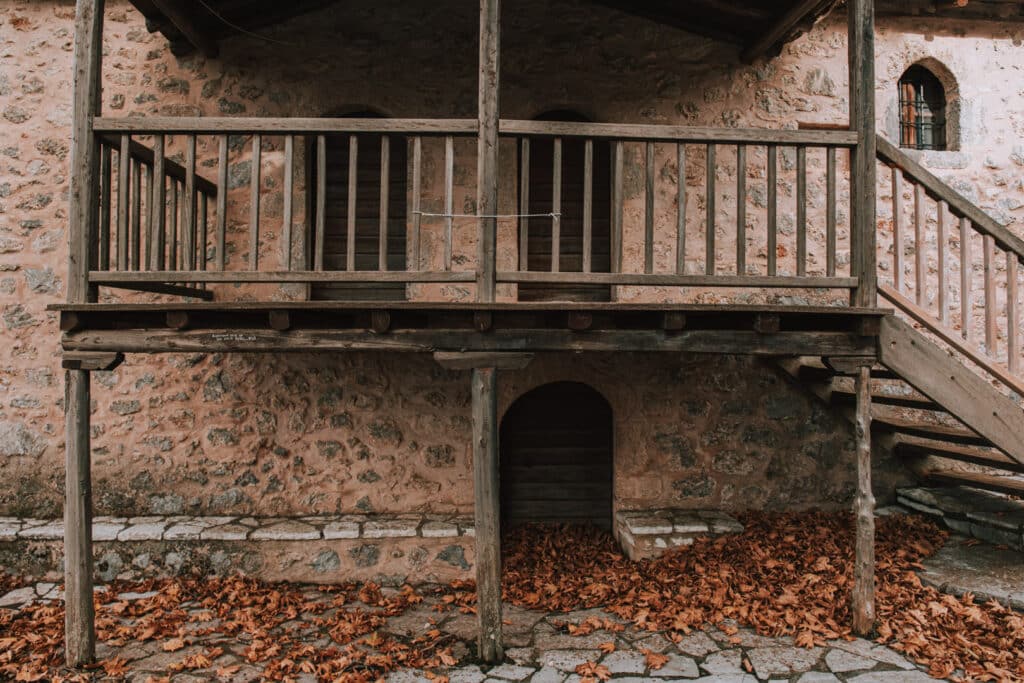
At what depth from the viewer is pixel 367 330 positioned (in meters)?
4.18

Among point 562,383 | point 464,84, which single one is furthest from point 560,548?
point 464,84

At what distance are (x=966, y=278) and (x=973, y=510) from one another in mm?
2411

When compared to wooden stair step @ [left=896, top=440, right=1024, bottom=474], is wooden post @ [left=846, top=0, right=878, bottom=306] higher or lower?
higher

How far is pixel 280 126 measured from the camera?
13.6 feet

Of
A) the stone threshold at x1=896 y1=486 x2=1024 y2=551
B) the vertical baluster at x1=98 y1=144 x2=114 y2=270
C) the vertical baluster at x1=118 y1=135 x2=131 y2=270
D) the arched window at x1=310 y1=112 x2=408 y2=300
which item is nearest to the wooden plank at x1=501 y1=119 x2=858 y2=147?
the arched window at x1=310 y1=112 x2=408 y2=300

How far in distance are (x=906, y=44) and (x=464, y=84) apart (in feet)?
15.0

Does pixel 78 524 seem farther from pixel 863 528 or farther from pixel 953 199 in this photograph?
pixel 953 199

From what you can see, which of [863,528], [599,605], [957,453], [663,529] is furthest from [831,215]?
[599,605]

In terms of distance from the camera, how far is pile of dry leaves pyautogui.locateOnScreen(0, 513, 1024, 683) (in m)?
3.99

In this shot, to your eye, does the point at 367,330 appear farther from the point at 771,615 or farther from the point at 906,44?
the point at 906,44

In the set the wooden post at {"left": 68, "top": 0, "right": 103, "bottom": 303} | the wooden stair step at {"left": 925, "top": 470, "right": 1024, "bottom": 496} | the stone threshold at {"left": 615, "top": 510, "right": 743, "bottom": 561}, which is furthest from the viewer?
the stone threshold at {"left": 615, "top": 510, "right": 743, "bottom": 561}

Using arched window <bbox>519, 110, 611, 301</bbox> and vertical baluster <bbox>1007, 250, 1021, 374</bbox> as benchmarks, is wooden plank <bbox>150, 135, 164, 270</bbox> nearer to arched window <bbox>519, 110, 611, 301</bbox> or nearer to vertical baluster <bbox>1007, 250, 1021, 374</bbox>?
arched window <bbox>519, 110, 611, 301</bbox>

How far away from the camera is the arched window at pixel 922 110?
6.52m

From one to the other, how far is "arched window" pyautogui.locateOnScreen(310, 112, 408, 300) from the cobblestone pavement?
3.02 meters
